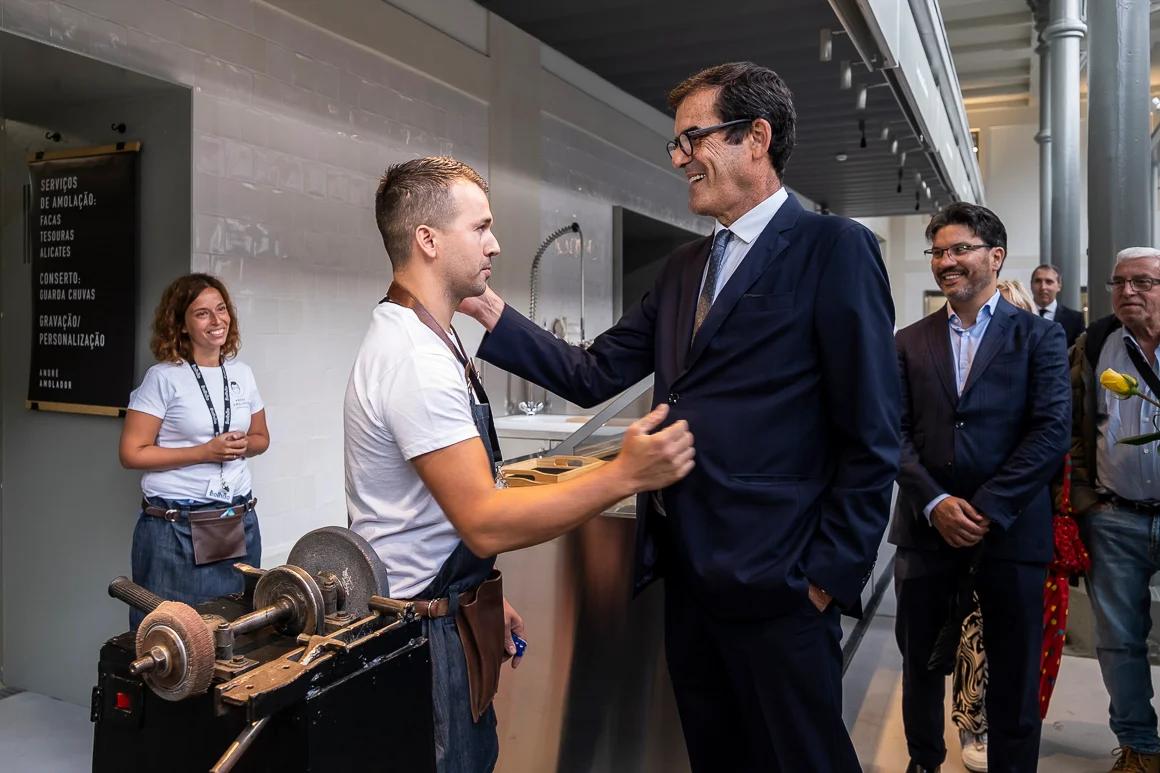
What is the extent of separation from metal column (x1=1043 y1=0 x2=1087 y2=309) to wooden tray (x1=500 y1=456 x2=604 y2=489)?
23.3ft

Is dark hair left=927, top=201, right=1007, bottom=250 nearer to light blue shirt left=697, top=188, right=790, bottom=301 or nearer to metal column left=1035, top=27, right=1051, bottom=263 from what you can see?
light blue shirt left=697, top=188, right=790, bottom=301

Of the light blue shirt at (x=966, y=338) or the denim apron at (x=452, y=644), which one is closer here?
the denim apron at (x=452, y=644)

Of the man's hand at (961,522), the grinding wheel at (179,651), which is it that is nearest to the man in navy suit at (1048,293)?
the man's hand at (961,522)

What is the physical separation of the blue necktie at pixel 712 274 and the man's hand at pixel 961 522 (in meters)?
1.17

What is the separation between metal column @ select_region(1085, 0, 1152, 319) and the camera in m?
3.70

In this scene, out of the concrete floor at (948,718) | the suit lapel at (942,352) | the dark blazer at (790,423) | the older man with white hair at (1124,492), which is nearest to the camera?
the dark blazer at (790,423)

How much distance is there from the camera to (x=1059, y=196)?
8344 millimetres

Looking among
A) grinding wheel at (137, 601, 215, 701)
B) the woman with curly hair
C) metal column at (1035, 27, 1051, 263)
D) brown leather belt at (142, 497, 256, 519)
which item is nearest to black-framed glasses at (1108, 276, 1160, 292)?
grinding wheel at (137, 601, 215, 701)

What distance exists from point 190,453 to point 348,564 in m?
1.90

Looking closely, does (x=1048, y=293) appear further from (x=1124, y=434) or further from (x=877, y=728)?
(x=877, y=728)

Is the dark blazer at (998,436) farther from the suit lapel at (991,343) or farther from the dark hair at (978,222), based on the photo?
the dark hair at (978,222)

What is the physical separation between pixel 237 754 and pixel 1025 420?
2372 mm

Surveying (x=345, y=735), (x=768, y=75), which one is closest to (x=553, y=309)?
(x=768, y=75)

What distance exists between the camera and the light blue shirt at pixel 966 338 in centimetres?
272
